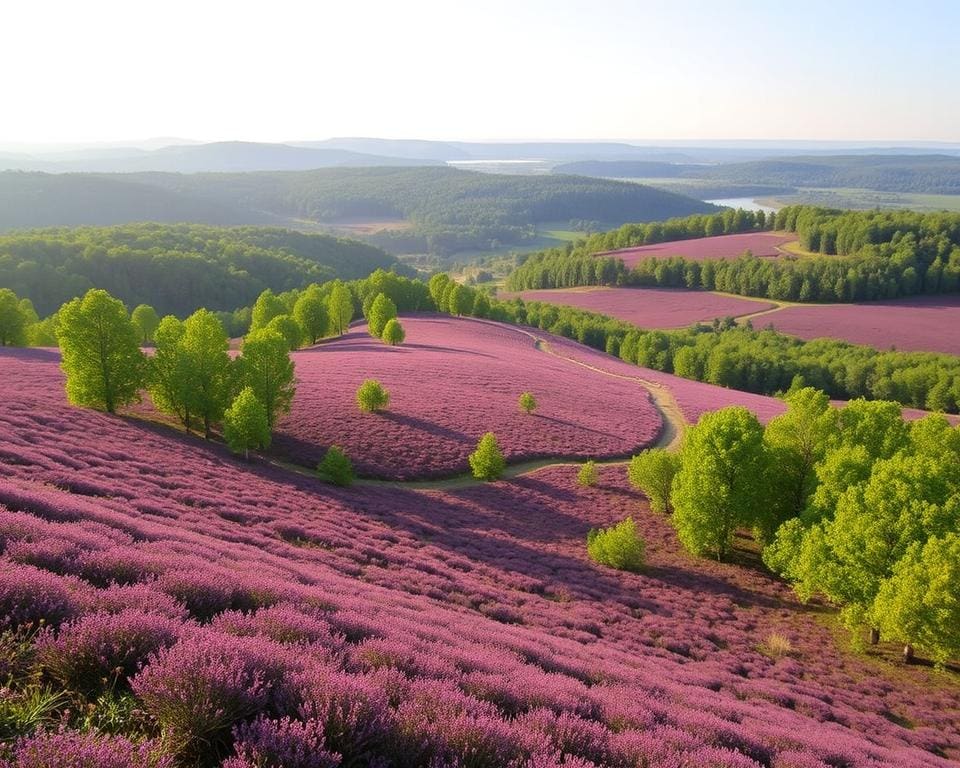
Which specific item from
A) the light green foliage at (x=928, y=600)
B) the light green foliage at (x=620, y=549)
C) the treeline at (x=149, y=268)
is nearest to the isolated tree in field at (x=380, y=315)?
the light green foliage at (x=620, y=549)

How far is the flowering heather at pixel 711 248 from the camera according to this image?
148000 mm

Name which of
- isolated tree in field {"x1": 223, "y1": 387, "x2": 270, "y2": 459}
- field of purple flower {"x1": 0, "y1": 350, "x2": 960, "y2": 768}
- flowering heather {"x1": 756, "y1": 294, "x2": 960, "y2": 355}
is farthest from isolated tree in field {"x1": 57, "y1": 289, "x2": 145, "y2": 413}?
flowering heather {"x1": 756, "y1": 294, "x2": 960, "y2": 355}

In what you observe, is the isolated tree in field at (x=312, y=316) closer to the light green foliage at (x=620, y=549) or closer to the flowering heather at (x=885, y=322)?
the light green foliage at (x=620, y=549)

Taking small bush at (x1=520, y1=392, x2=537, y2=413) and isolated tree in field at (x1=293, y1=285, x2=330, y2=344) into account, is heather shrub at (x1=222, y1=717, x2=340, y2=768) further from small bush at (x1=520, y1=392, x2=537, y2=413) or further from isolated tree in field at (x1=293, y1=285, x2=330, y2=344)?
isolated tree in field at (x1=293, y1=285, x2=330, y2=344)

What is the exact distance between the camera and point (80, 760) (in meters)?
4.00

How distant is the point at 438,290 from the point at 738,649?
81.2 meters

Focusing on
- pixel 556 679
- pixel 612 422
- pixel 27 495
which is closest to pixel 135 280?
pixel 612 422

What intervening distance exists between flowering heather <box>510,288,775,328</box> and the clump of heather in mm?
114383

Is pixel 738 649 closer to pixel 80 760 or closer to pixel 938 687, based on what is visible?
pixel 938 687

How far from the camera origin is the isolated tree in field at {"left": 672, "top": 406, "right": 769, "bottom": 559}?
97.6ft

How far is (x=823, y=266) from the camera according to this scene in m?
123

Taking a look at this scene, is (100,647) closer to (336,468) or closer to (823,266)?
(336,468)

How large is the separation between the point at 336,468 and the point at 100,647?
2696 centimetres

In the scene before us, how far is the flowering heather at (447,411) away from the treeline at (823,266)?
8007cm
